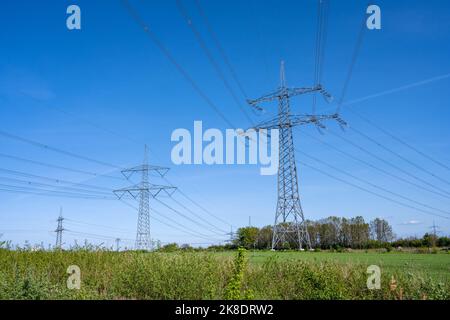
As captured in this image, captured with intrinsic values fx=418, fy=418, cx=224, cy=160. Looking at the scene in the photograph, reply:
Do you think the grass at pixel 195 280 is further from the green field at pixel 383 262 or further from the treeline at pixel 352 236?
the treeline at pixel 352 236

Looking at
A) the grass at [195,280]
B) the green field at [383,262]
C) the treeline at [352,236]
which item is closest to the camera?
the grass at [195,280]

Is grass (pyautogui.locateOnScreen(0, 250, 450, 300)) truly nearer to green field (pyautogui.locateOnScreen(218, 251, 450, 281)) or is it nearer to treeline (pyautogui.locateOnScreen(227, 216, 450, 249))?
green field (pyautogui.locateOnScreen(218, 251, 450, 281))

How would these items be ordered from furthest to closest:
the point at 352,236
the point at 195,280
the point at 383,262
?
the point at 352,236, the point at 383,262, the point at 195,280

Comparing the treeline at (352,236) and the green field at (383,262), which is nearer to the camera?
the green field at (383,262)

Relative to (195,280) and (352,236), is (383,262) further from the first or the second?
(352,236)

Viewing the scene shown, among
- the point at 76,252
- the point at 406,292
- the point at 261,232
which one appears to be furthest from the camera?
the point at 261,232

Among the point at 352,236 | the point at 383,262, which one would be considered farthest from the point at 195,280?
the point at 352,236

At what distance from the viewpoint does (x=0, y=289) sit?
14.1 metres

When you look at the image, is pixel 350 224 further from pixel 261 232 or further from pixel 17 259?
pixel 17 259

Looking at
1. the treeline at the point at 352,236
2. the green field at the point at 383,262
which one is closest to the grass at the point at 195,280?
the green field at the point at 383,262

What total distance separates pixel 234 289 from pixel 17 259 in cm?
1342
